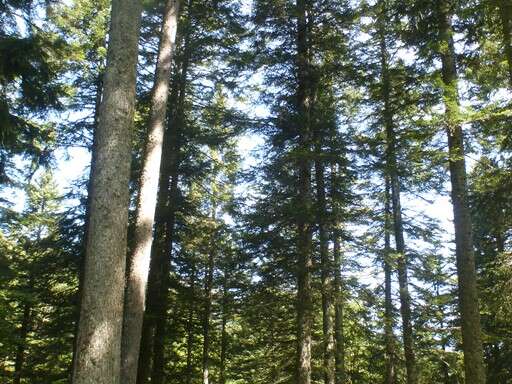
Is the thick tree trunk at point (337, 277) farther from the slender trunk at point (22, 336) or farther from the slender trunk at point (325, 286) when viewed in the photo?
the slender trunk at point (22, 336)

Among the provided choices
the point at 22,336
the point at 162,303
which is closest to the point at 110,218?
the point at 162,303

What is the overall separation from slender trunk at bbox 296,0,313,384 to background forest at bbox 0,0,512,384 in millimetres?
51

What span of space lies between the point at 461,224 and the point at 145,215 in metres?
6.27

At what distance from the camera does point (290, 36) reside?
1354 cm

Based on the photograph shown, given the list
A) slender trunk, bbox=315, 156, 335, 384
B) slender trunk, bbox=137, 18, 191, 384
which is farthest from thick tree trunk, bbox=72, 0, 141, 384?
slender trunk, bbox=137, 18, 191, 384

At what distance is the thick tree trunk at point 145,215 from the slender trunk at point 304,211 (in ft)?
12.2

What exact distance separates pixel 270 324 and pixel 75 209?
7506mm

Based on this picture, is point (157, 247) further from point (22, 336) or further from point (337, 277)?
point (22, 336)

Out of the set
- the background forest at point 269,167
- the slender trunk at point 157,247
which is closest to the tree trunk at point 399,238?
the background forest at point 269,167

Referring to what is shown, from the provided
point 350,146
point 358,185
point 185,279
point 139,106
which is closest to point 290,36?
point 350,146

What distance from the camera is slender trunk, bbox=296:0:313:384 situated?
1058cm

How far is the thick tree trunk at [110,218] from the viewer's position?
5.18 m

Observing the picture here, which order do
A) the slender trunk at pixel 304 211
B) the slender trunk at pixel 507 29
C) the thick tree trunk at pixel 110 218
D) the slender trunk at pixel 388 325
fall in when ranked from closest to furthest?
the thick tree trunk at pixel 110 218 < the slender trunk at pixel 507 29 < the slender trunk at pixel 304 211 < the slender trunk at pixel 388 325

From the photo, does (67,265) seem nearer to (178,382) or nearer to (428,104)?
(178,382)
